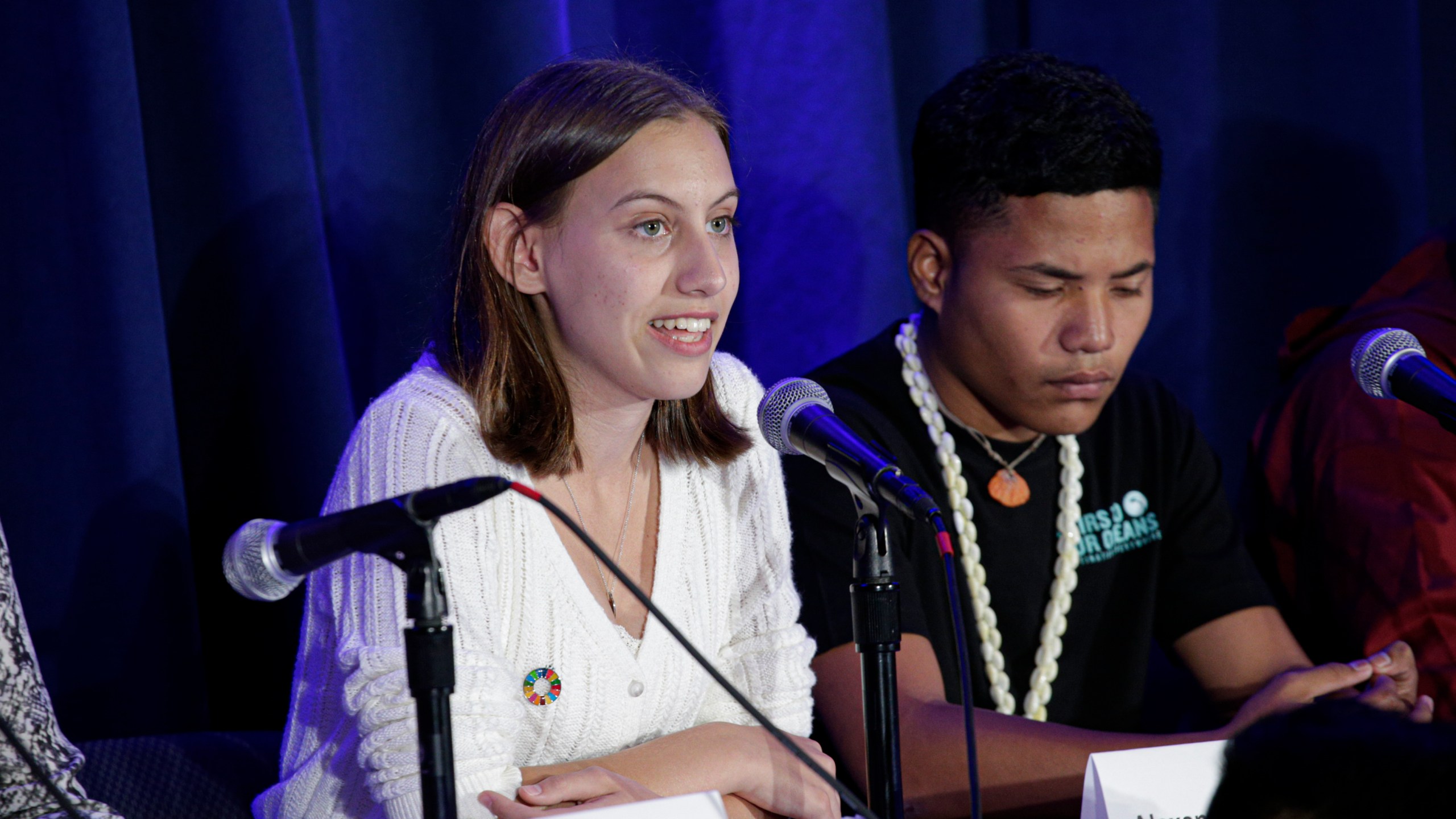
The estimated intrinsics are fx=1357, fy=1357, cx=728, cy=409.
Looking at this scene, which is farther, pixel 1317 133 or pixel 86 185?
pixel 1317 133

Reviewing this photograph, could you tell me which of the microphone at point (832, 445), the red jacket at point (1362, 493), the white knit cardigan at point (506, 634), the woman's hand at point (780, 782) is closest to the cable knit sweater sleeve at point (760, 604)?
the white knit cardigan at point (506, 634)

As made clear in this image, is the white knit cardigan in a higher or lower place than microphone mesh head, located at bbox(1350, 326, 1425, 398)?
lower

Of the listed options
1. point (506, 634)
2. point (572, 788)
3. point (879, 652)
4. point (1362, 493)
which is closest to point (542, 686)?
point (506, 634)

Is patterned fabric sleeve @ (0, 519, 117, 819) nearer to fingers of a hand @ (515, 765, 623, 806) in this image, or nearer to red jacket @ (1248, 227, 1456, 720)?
fingers of a hand @ (515, 765, 623, 806)

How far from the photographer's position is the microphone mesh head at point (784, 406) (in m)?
1.47

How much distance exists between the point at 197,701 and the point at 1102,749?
4.72 ft

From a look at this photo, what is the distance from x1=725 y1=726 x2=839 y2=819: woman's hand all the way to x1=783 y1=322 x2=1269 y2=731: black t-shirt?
43 centimetres

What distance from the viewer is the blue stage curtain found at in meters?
2.12

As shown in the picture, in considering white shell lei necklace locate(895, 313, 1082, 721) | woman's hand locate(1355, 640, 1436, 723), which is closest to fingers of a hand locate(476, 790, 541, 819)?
white shell lei necklace locate(895, 313, 1082, 721)

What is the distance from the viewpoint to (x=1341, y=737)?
34.6 inches

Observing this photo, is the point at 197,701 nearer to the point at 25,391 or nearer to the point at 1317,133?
the point at 25,391

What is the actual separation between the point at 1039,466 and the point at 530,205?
983 millimetres

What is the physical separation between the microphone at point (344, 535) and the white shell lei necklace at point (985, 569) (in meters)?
1.22

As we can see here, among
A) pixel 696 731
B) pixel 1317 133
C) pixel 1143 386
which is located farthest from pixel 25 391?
pixel 1317 133
